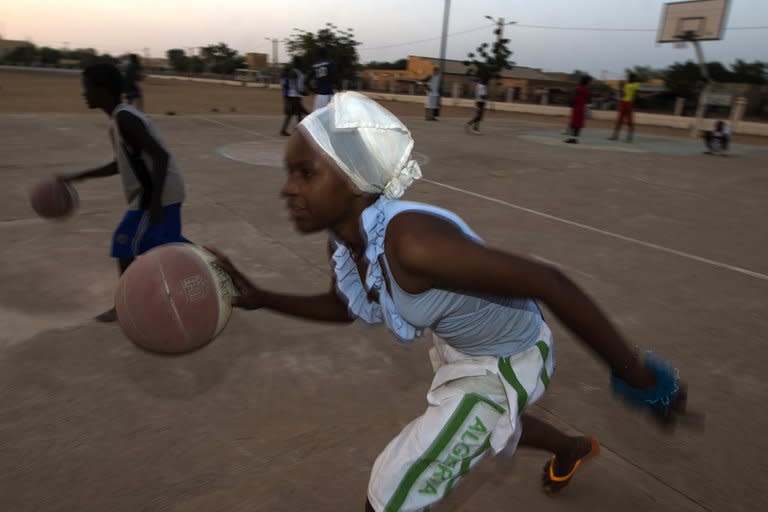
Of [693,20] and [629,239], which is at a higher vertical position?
[693,20]

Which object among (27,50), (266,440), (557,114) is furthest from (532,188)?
(27,50)

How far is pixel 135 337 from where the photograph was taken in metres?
2.03

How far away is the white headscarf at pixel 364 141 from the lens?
1.44m

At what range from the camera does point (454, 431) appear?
1565 millimetres

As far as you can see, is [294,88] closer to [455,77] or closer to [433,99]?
[433,99]

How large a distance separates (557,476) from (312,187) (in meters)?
1.63

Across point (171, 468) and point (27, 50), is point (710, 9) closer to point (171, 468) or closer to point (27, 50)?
point (171, 468)

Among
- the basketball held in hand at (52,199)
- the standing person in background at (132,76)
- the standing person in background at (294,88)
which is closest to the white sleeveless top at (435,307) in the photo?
the basketball held in hand at (52,199)

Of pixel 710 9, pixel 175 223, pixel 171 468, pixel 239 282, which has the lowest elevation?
pixel 171 468

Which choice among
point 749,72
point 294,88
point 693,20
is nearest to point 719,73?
point 749,72

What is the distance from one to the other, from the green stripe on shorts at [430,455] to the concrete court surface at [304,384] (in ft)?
2.18

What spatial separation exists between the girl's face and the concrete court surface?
129cm

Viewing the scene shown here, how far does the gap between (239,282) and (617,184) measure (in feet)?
28.1

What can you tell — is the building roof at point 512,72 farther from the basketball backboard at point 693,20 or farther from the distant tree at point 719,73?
the basketball backboard at point 693,20
